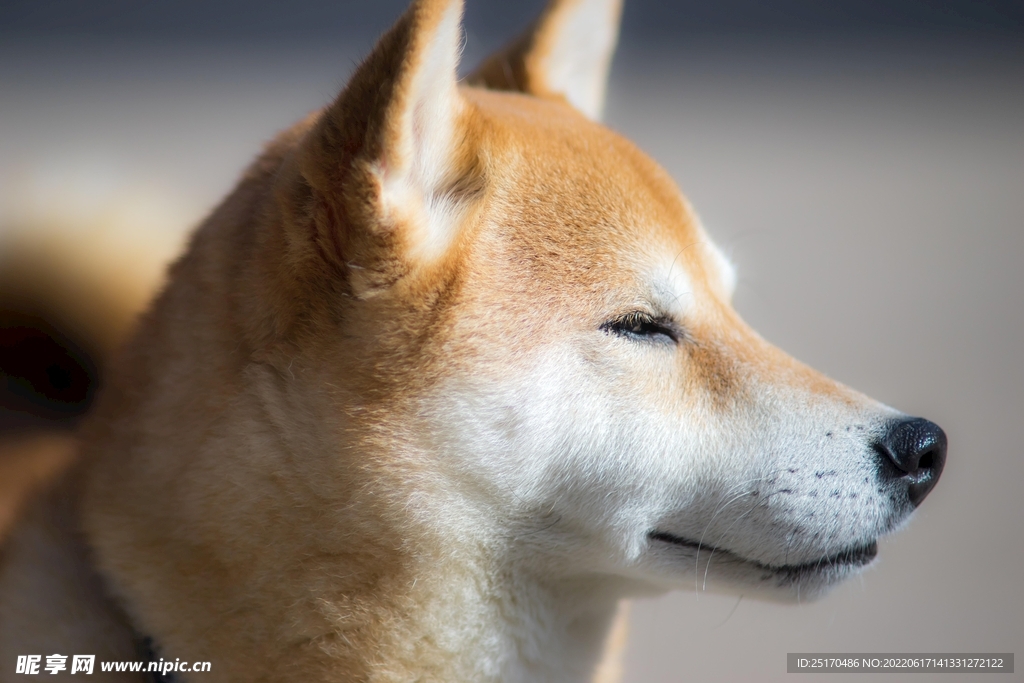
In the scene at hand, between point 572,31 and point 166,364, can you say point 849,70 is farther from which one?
point 166,364

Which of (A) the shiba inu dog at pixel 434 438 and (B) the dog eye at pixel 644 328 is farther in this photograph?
(B) the dog eye at pixel 644 328

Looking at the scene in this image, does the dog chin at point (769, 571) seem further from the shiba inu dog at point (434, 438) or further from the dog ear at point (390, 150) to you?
the dog ear at point (390, 150)

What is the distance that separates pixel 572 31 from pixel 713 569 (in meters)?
1.48

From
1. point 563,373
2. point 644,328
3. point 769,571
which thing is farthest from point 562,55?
point 769,571

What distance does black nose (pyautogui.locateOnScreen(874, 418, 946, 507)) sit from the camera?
1.55 metres

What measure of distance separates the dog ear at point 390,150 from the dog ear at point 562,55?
2.63 feet

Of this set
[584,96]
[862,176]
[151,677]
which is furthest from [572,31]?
[862,176]

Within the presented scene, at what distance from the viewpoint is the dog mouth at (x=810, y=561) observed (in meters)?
1.55

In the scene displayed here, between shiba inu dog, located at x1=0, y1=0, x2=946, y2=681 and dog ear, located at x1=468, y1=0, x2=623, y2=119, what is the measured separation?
61 cm

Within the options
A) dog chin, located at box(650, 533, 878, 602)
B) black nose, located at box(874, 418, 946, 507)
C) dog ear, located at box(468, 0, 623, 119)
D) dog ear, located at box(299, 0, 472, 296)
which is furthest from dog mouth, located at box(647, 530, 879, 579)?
dog ear, located at box(468, 0, 623, 119)

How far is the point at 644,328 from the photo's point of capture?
160 centimetres

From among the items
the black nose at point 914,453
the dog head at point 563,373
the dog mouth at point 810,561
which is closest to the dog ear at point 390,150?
the dog head at point 563,373

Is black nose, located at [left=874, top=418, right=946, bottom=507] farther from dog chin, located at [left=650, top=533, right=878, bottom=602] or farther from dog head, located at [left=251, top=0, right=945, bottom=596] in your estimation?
dog chin, located at [left=650, top=533, right=878, bottom=602]

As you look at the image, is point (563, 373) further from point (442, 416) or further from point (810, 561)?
point (810, 561)
